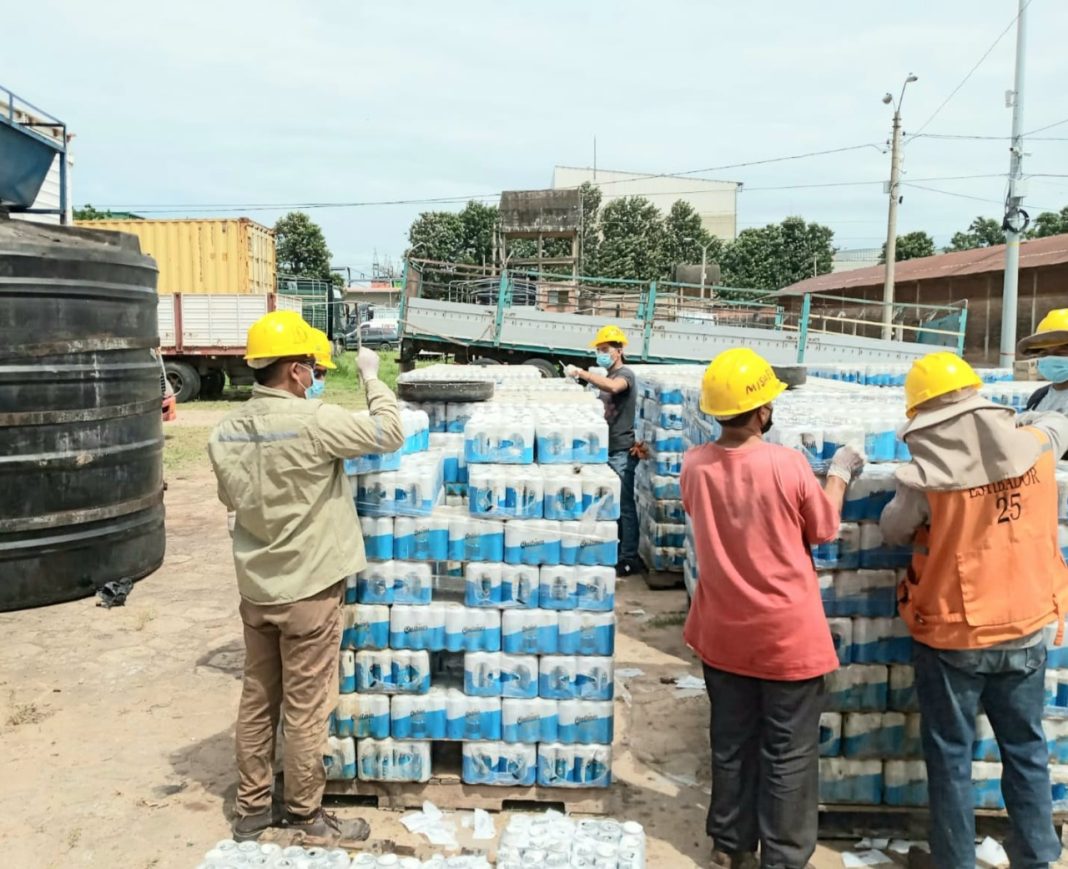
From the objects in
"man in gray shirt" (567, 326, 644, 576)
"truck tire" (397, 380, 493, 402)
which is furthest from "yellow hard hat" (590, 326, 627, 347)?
"truck tire" (397, 380, 493, 402)

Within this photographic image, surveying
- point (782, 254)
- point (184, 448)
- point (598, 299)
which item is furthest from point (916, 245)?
point (184, 448)

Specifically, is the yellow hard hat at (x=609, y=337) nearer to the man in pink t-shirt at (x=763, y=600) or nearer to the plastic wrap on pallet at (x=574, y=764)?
the man in pink t-shirt at (x=763, y=600)

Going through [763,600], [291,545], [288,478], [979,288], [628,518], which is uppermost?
[979,288]

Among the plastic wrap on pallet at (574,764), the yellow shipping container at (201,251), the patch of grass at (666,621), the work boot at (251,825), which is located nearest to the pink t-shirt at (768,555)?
the plastic wrap on pallet at (574,764)

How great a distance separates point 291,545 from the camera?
351 centimetres

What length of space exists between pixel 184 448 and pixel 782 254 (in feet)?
143

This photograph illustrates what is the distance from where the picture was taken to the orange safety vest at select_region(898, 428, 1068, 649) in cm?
310

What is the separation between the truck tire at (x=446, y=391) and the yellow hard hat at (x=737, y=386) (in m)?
2.17

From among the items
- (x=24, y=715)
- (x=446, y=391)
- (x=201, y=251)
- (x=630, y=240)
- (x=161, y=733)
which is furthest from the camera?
(x=630, y=240)

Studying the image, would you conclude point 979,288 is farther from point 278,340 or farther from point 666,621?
point 278,340

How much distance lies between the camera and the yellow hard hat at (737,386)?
10.5ft

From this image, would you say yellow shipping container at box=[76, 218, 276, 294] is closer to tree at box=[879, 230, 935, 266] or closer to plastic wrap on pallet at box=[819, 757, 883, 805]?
plastic wrap on pallet at box=[819, 757, 883, 805]

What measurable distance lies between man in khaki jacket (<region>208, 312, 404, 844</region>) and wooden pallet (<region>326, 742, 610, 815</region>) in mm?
265

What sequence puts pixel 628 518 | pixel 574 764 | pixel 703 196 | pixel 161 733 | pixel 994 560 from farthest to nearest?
pixel 703 196
pixel 628 518
pixel 161 733
pixel 574 764
pixel 994 560
